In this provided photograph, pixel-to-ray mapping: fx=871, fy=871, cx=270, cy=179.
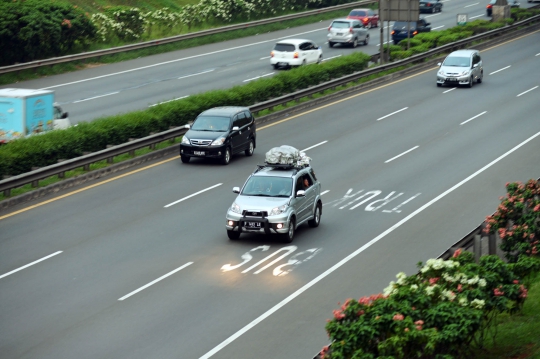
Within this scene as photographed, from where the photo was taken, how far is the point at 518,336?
12.3 meters

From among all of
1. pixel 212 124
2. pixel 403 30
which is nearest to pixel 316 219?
pixel 212 124

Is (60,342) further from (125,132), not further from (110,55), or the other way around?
(110,55)

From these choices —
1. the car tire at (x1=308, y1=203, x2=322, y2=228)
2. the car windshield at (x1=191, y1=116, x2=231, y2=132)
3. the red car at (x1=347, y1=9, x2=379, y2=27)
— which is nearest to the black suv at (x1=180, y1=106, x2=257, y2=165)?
the car windshield at (x1=191, y1=116, x2=231, y2=132)

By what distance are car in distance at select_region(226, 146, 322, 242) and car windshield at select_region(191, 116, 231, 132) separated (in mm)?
7556

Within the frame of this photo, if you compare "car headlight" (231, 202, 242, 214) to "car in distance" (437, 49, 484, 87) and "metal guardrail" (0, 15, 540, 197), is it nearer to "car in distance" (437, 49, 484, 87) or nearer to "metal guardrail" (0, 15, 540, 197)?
"metal guardrail" (0, 15, 540, 197)

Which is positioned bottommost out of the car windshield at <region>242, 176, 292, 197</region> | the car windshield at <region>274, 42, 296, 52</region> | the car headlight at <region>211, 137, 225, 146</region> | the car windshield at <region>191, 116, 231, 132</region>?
the car headlight at <region>211, 137, 225, 146</region>

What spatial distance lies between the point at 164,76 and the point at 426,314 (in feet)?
118

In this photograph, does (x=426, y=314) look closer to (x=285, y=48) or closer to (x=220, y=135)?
(x=220, y=135)

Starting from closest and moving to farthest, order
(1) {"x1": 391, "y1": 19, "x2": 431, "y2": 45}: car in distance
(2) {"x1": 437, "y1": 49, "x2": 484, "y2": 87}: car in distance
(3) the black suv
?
1. (3) the black suv
2. (2) {"x1": 437, "y1": 49, "x2": 484, "y2": 87}: car in distance
3. (1) {"x1": 391, "y1": 19, "x2": 431, "y2": 45}: car in distance

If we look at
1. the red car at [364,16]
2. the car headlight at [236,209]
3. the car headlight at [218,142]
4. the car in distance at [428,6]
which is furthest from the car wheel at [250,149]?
the car in distance at [428,6]

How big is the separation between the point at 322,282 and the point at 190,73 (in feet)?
97.3

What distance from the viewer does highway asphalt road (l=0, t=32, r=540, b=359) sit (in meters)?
15.1

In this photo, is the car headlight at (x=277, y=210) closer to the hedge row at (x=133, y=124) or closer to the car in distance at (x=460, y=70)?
the hedge row at (x=133, y=124)

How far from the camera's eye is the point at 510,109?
3841 centimetres
